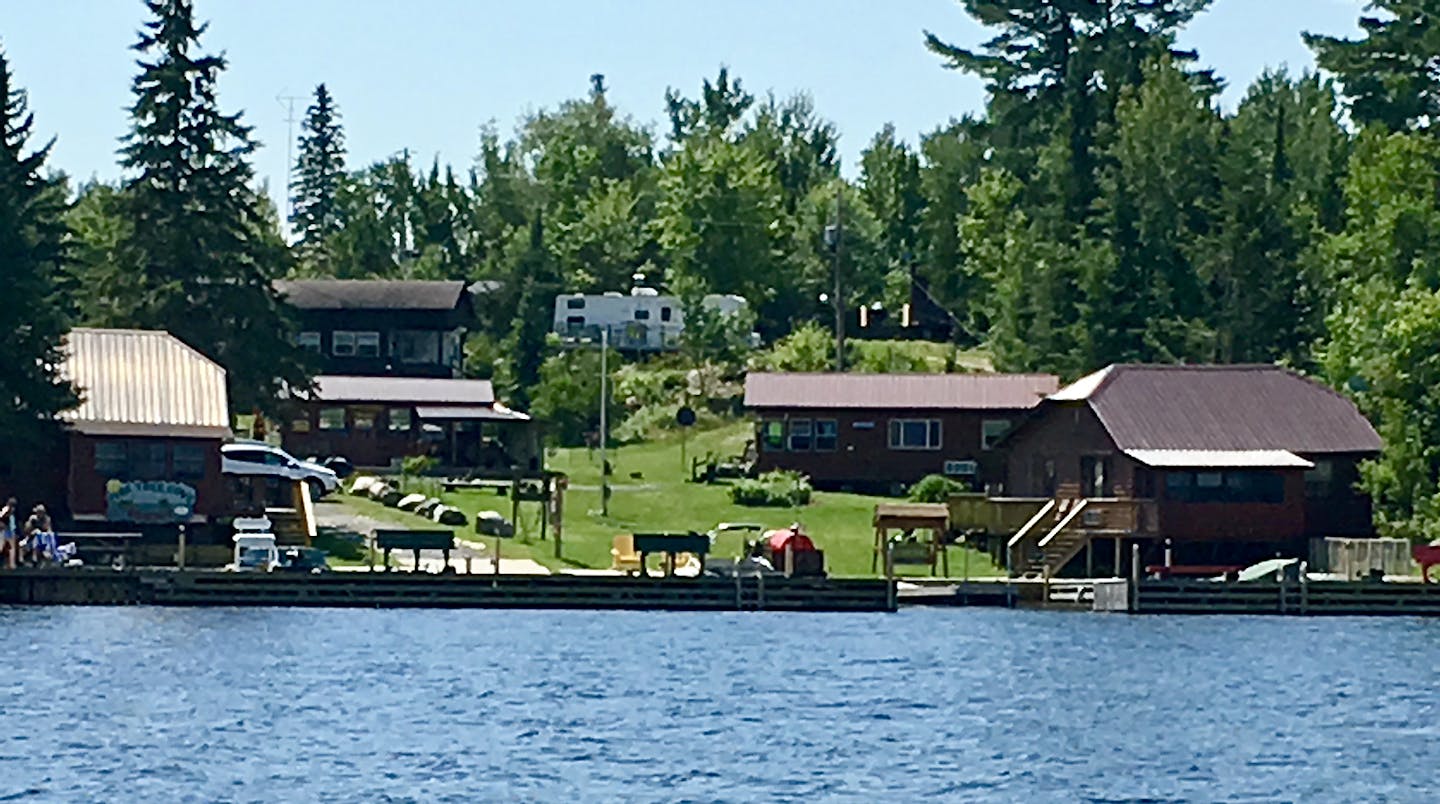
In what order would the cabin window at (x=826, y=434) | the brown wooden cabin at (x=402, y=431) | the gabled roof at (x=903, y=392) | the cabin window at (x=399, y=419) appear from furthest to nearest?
the cabin window at (x=399, y=419)
the brown wooden cabin at (x=402, y=431)
the cabin window at (x=826, y=434)
the gabled roof at (x=903, y=392)

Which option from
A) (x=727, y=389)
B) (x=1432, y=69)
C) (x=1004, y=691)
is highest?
(x=1432, y=69)

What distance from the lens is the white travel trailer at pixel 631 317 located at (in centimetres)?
14575

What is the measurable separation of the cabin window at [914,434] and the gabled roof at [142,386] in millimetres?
A: 27044

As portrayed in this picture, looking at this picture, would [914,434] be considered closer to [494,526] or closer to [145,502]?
[494,526]

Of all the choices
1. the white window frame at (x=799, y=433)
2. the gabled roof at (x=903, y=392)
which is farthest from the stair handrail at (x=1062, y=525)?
the white window frame at (x=799, y=433)

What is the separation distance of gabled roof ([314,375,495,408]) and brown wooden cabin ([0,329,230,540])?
2708cm

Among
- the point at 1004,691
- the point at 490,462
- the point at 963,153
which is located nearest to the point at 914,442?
the point at 490,462

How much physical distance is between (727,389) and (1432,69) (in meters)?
32.2

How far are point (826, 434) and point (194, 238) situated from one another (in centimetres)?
2320

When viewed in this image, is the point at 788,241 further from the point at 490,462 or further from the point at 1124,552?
the point at 1124,552

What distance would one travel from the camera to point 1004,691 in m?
63.9

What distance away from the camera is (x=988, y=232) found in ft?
477

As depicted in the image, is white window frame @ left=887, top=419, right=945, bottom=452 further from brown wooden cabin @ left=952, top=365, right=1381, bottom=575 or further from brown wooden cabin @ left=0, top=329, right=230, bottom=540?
brown wooden cabin @ left=0, top=329, right=230, bottom=540

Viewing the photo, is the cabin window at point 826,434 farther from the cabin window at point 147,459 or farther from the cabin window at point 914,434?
the cabin window at point 147,459
